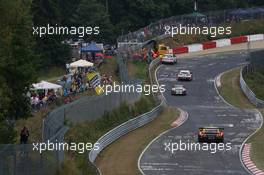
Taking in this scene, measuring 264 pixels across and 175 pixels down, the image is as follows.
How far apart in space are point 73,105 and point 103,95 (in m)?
6.74

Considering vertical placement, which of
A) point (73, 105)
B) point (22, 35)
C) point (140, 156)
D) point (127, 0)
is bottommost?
point (140, 156)

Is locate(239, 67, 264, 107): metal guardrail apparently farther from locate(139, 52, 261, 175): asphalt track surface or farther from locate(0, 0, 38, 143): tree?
locate(0, 0, 38, 143): tree

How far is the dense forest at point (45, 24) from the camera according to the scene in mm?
37000

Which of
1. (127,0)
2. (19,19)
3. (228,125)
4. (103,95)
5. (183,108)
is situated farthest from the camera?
(127,0)

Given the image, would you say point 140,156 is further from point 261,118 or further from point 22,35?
point 261,118

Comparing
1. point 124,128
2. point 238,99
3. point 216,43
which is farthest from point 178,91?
point 216,43

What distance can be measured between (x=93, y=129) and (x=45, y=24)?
3006 cm

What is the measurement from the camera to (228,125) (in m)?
54.9

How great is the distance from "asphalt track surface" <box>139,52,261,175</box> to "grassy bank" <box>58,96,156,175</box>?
3.39 m

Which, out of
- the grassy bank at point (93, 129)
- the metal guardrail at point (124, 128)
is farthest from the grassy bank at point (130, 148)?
the grassy bank at point (93, 129)

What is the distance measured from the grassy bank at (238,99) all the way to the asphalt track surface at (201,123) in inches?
32.2

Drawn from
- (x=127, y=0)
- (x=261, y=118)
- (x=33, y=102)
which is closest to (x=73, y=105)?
(x=33, y=102)

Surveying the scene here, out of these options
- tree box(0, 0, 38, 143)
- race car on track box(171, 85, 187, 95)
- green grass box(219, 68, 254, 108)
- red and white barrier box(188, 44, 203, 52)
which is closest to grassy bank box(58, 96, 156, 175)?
tree box(0, 0, 38, 143)

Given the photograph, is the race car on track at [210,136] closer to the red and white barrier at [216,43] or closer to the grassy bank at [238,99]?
the grassy bank at [238,99]
